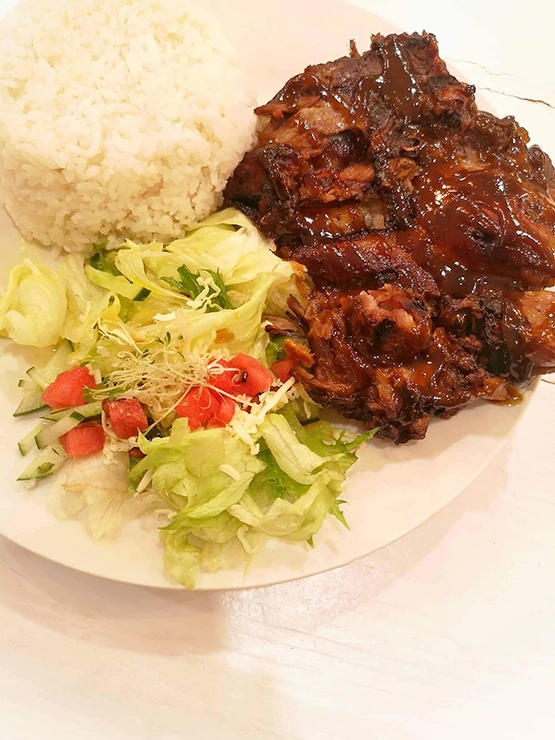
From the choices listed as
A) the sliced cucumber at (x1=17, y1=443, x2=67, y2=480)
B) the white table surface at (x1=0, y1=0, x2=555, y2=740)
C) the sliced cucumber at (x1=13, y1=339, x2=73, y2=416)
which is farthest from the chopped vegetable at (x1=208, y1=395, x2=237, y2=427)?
the white table surface at (x1=0, y1=0, x2=555, y2=740)

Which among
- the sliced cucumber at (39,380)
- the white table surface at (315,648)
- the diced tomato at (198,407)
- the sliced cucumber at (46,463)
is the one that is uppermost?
the diced tomato at (198,407)

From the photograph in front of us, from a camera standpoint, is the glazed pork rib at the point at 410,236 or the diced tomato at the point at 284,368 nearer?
the glazed pork rib at the point at 410,236

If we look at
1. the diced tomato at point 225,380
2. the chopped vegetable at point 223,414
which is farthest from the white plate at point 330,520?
the diced tomato at point 225,380

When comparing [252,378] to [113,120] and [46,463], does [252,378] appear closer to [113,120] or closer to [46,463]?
[46,463]

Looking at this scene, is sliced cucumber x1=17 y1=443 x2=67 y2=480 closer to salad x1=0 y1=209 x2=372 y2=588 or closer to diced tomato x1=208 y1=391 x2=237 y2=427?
salad x1=0 y1=209 x2=372 y2=588

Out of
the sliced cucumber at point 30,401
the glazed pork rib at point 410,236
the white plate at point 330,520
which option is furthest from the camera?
the sliced cucumber at point 30,401

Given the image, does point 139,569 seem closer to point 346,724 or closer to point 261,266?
point 346,724

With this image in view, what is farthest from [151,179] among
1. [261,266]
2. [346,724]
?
[346,724]

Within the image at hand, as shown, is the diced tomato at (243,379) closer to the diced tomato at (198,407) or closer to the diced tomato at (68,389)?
the diced tomato at (198,407)
